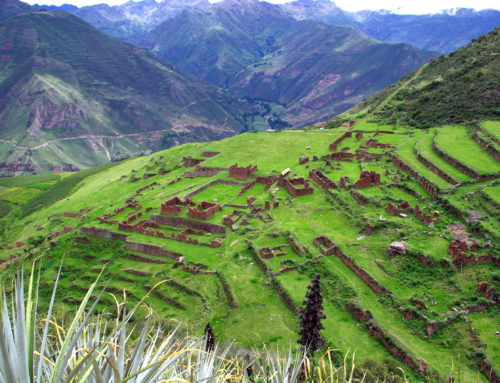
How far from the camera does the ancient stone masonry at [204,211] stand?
4612 cm

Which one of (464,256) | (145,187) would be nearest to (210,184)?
(145,187)

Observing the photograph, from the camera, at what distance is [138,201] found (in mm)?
59750

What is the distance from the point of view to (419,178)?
141 feet

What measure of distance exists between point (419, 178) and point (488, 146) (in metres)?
11.4

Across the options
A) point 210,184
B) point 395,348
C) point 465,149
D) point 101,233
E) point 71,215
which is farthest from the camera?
point 71,215

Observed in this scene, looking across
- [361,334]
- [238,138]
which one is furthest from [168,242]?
[238,138]

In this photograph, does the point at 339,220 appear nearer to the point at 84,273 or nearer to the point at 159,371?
the point at 84,273

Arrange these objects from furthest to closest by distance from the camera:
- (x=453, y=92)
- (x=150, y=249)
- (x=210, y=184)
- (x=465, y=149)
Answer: (x=453, y=92) < (x=210, y=184) < (x=465, y=149) < (x=150, y=249)

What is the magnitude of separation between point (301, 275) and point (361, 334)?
839cm

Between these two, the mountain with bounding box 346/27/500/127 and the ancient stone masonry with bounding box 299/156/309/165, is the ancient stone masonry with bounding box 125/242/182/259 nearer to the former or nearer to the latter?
the ancient stone masonry with bounding box 299/156/309/165

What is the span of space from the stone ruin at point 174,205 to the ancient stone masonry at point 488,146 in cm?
3730

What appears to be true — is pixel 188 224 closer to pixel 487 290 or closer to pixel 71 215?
pixel 71 215

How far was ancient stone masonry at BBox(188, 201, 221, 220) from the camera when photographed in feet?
151

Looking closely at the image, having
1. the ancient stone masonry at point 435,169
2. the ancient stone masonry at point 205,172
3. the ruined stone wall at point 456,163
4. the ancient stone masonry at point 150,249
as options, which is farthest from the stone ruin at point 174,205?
the ruined stone wall at point 456,163
